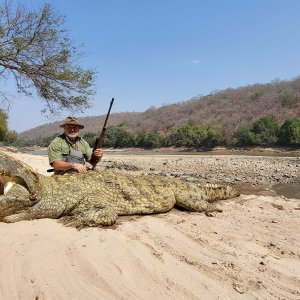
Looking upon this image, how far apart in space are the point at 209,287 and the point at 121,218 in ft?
8.06

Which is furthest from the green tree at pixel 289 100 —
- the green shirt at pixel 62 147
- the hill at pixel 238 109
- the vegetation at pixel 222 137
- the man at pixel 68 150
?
the man at pixel 68 150

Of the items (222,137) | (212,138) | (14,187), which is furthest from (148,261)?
(222,137)

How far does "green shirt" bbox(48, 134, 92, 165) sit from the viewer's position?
19.1 ft

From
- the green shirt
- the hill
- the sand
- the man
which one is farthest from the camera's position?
the hill

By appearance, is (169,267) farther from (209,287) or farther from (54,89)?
(54,89)

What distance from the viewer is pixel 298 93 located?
72.5 meters

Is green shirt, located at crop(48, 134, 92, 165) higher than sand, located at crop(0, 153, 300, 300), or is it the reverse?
green shirt, located at crop(48, 134, 92, 165)

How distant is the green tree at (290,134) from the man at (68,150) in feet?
126

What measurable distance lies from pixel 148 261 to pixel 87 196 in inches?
77.1

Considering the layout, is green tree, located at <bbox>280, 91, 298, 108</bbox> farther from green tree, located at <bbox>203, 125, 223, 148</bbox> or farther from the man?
the man

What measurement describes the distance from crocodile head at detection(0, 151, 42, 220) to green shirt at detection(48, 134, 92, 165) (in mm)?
1098

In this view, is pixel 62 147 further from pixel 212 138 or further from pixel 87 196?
pixel 212 138

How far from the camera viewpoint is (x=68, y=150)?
605 centimetres

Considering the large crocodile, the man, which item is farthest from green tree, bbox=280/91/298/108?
the man
